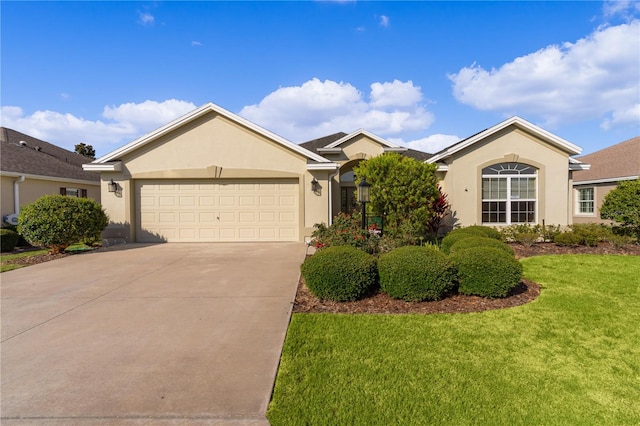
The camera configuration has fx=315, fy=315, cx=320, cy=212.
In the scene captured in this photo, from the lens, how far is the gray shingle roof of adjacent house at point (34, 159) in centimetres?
1433

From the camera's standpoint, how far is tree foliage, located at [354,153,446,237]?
1049 centimetres

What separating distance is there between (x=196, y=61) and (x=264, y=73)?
2989mm

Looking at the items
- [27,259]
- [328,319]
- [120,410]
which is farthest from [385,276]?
[27,259]

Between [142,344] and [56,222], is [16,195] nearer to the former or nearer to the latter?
[56,222]

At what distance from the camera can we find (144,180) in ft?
41.2

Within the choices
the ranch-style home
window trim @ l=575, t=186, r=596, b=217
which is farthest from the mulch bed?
window trim @ l=575, t=186, r=596, b=217

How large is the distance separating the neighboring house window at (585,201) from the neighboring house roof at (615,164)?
2.04 feet

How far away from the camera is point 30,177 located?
1426 centimetres

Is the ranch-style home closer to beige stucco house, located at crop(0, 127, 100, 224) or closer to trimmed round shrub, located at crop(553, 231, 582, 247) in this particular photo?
trimmed round shrub, located at crop(553, 231, 582, 247)

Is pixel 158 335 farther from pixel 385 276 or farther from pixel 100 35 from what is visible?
pixel 100 35

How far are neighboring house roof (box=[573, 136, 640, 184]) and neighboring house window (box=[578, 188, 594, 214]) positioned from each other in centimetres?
62

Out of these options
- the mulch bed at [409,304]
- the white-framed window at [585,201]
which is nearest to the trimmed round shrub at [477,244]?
the mulch bed at [409,304]

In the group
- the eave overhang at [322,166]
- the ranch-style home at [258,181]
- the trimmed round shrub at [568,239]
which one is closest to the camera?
the trimmed round shrub at [568,239]

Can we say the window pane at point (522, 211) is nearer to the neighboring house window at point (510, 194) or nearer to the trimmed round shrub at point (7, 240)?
the neighboring house window at point (510, 194)
